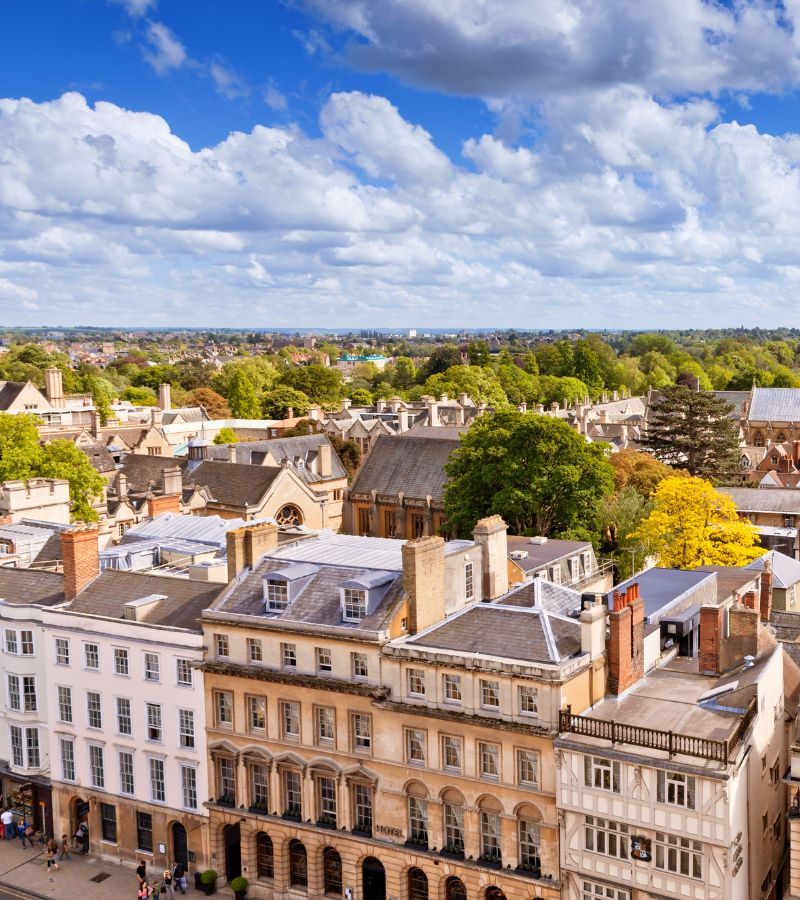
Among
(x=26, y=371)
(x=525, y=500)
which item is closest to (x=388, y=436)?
(x=525, y=500)

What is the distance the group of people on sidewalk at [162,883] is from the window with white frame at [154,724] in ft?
16.2

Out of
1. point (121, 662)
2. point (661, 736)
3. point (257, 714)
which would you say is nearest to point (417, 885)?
point (257, 714)

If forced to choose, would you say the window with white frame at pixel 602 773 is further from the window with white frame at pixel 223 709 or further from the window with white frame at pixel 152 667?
the window with white frame at pixel 152 667

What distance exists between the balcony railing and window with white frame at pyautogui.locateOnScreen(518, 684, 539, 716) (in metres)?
0.95

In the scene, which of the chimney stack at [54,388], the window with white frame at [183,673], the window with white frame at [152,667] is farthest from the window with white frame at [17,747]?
the chimney stack at [54,388]

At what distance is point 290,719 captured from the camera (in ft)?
127

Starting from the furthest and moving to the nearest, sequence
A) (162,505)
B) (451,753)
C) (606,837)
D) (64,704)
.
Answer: (162,505) < (64,704) < (451,753) < (606,837)

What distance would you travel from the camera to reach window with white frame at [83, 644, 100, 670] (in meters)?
42.3

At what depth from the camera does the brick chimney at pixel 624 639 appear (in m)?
35.1

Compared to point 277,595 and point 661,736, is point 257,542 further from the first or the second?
point 661,736

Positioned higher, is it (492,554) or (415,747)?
(492,554)

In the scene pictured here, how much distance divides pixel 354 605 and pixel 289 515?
1551 inches

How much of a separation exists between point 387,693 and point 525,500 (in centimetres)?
3118

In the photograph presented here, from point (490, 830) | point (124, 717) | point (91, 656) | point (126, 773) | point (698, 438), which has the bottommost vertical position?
point (126, 773)
